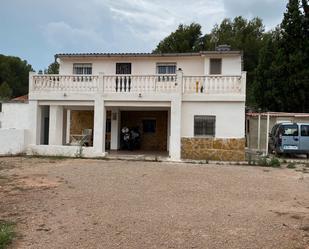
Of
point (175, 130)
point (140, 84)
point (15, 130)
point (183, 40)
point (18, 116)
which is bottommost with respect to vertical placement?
point (15, 130)

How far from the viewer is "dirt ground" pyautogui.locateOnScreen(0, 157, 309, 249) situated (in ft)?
22.0

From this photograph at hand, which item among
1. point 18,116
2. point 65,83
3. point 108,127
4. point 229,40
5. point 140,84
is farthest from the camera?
point 229,40

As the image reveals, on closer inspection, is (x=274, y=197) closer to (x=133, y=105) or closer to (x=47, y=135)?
(x=133, y=105)

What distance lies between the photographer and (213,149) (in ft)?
61.8

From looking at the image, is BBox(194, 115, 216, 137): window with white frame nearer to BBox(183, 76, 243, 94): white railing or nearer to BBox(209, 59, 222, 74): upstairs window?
BBox(183, 76, 243, 94): white railing

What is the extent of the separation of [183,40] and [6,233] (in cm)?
3828

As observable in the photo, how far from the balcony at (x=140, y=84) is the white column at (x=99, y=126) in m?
0.61

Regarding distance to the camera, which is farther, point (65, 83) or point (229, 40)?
point (229, 40)

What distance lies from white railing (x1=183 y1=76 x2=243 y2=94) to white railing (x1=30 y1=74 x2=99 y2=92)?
171 inches

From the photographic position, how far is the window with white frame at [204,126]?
18953 mm

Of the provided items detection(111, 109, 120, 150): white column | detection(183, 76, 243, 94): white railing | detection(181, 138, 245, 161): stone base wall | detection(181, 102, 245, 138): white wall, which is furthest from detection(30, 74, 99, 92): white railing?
detection(181, 138, 245, 161): stone base wall

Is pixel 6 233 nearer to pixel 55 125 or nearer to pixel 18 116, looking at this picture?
pixel 55 125

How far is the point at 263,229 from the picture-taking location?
729 centimetres

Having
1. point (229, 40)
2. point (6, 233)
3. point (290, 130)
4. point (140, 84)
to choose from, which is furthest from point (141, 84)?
point (229, 40)
